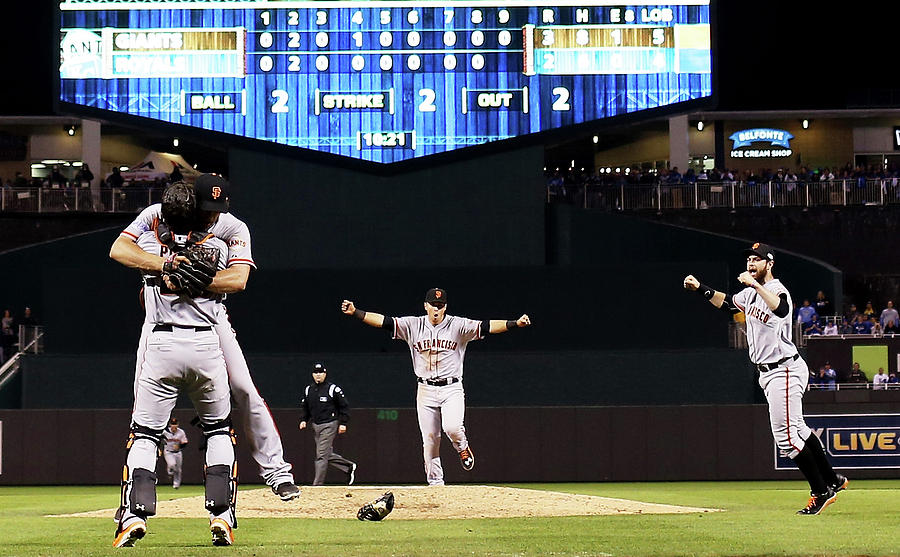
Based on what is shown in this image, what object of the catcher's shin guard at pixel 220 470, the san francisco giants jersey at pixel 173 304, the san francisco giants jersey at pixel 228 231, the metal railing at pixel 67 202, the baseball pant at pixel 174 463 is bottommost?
the baseball pant at pixel 174 463

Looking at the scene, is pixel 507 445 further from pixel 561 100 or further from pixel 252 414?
pixel 252 414

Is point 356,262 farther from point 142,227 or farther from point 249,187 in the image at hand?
point 142,227

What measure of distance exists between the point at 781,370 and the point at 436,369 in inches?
192

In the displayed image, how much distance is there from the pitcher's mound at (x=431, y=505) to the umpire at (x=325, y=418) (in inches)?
Answer: 222

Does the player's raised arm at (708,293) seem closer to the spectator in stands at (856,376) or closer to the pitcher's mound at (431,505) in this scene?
the pitcher's mound at (431,505)

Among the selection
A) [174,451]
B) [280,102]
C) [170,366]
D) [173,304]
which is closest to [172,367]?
[170,366]

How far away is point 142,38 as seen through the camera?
25.6 metres

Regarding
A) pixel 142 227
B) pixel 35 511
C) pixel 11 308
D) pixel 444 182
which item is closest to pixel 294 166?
pixel 444 182

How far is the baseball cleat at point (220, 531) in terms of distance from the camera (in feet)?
29.2

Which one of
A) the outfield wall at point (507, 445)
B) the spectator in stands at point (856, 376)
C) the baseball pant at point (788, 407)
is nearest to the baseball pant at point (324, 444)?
the outfield wall at point (507, 445)

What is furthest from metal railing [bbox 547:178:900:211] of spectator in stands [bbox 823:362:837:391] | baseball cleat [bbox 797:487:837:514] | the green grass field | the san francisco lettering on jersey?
baseball cleat [bbox 797:487:837:514]

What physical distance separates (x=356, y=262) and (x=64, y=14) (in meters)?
7.42

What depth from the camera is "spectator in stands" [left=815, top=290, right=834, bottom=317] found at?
3052cm

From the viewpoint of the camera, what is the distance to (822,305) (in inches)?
1207
